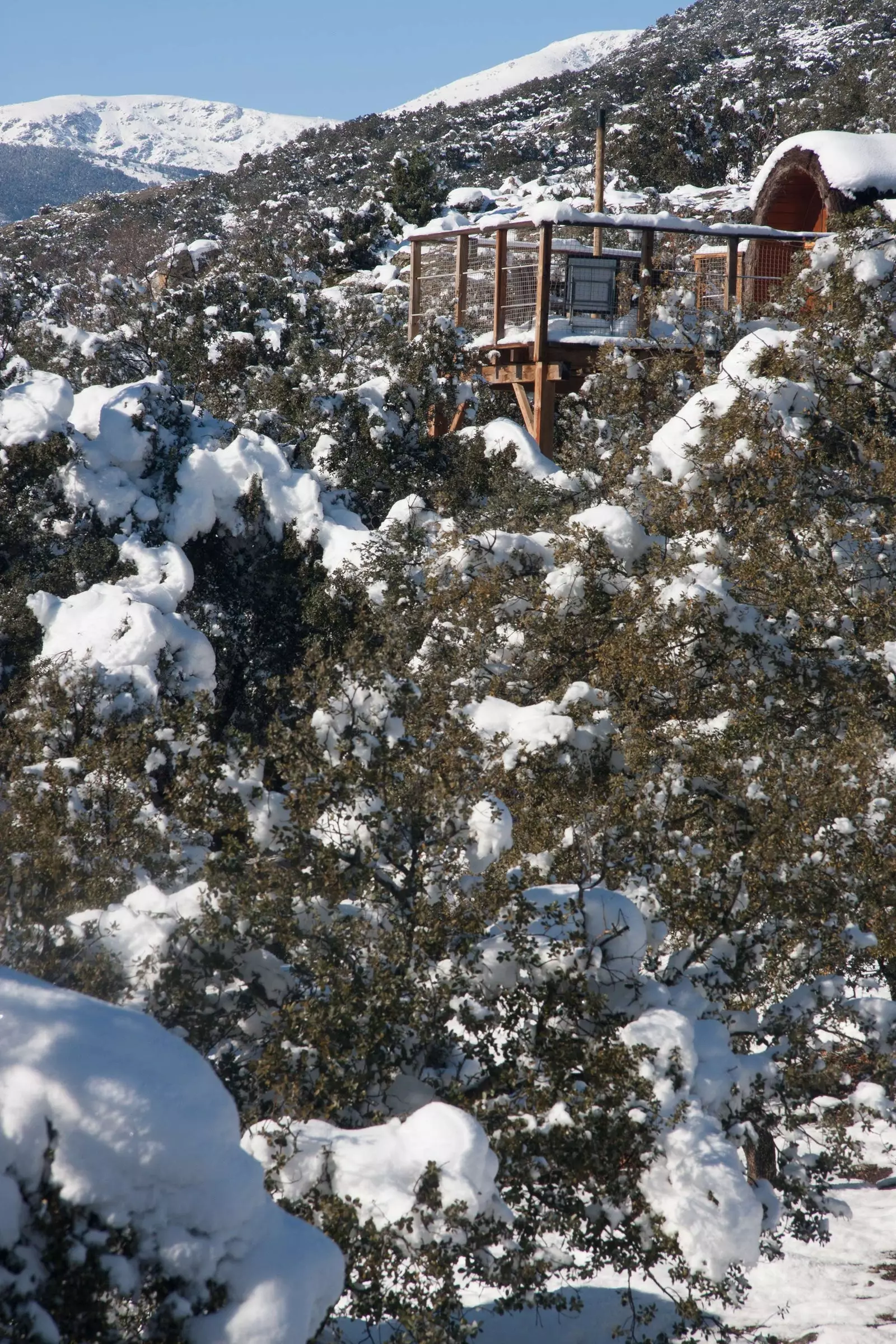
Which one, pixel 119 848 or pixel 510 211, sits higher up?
pixel 510 211

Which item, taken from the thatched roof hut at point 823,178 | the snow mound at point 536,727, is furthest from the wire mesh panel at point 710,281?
the snow mound at point 536,727

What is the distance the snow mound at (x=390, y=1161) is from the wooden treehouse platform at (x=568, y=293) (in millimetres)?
12614

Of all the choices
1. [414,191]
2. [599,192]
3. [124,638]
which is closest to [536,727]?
[124,638]

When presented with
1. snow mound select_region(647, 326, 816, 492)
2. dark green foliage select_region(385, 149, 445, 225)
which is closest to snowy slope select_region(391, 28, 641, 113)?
dark green foliage select_region(385, 149, 445, 225)

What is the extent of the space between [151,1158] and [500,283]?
16.2 metres

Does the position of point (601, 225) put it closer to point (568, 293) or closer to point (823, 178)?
point (568, 293)

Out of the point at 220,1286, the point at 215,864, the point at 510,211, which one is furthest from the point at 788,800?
the point at 510,211

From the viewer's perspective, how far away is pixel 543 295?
17.8 metres

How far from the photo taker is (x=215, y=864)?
692cm

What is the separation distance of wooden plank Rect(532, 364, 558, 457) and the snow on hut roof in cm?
531

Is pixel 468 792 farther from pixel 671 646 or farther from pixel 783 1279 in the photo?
pixel 783 1279

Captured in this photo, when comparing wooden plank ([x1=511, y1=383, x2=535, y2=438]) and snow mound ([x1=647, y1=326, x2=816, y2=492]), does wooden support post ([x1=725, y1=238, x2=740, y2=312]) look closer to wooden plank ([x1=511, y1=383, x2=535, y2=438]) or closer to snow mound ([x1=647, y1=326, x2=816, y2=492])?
wooden plank ([x1=511, y1=383, x2=535, y2=438])

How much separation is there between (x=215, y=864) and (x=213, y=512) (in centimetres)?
1101

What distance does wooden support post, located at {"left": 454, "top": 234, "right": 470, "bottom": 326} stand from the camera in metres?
19.2
